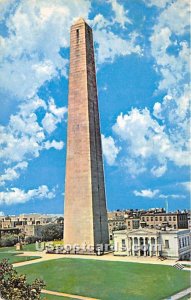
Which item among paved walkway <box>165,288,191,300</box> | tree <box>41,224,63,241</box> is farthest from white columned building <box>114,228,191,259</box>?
tree <box>41,224,63,241</box>

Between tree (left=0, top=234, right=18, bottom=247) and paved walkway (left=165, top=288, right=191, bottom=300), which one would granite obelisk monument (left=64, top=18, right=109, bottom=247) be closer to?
tree (left=0, top=234, right=18, bottom=247)

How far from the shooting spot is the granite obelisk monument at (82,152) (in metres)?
16.3

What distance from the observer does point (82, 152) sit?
16531 mm

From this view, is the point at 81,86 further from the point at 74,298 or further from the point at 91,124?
the point at 74,298

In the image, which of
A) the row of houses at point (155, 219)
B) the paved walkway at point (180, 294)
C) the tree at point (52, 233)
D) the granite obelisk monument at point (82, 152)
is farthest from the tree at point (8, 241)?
the paved walkway at point (180, 294)

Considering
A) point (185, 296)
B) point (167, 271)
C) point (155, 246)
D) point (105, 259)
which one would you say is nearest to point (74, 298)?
point (185, 296)

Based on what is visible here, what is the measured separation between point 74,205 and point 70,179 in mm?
1051

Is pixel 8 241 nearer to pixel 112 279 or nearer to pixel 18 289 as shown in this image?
pixel 112 279

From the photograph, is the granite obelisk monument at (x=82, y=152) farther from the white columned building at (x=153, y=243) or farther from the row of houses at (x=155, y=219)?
the row of houses at (x=155, y=219)

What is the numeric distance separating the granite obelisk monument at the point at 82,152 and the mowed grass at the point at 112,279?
2912 millimetres

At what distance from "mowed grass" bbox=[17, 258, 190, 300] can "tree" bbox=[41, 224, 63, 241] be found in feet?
37.7

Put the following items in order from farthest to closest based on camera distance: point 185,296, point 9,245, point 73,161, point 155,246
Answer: point 9,245 → point 73,161 → point 155,246 → point 185,296

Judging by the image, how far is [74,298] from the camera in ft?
28.5

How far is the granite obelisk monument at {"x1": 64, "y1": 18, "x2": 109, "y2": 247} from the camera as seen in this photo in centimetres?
1628
